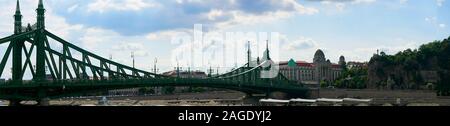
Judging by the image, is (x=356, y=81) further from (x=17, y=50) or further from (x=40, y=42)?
(x=17, y=50)

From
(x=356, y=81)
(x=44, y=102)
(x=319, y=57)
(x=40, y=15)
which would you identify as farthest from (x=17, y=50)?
(x=319, y=57)

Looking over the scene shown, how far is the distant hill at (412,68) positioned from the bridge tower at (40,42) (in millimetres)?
56784

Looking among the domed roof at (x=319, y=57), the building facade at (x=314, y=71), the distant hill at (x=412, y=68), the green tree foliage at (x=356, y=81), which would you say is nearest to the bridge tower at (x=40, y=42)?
the distant hill at (x=412, y=68)

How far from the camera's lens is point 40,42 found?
64.0 meters

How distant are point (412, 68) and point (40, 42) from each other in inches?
2451

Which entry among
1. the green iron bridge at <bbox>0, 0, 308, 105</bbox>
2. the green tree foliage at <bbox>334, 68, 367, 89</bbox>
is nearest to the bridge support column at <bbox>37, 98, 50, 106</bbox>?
the green iron bridge at <bbox>0, 0, 308, 105</bbox>

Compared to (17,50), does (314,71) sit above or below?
below

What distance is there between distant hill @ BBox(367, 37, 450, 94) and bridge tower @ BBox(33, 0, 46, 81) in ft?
186

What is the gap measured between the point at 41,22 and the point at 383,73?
203 feet
